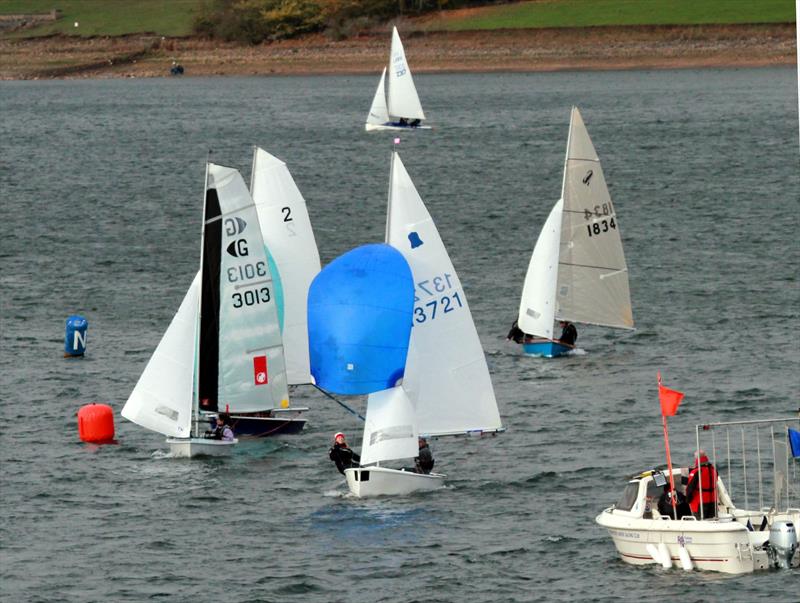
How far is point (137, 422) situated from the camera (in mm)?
42438

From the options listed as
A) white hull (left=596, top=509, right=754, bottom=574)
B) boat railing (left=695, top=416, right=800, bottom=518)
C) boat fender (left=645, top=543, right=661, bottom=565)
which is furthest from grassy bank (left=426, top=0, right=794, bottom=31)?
boat fender (left=645, top=543, right=661, bottom=565)

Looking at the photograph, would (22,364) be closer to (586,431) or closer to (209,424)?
(209,424)

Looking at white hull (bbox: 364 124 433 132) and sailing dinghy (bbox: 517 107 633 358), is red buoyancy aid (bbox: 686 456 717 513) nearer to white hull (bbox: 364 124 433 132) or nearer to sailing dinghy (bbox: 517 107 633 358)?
sailing dinghy (bbox: 517 107 633 358)

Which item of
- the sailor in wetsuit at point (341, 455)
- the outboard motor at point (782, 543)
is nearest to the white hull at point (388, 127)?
the sailor in wetsuit at point (341, 455)

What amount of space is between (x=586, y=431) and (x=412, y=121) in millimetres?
94598

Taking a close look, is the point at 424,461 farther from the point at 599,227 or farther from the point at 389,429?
the point at 599,227

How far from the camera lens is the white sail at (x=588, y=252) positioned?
2180 inches

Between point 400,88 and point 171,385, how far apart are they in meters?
88.3

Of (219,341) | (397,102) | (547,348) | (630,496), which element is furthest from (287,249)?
(397,102)

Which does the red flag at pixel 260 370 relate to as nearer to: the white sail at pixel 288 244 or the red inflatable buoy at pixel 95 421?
the white sail at pixel 288 244

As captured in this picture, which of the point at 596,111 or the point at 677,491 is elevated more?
the point at 596,111

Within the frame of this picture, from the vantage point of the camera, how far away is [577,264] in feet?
182

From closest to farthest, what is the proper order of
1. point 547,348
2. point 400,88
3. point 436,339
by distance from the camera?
point 436,339, point 547,348, point 400,88

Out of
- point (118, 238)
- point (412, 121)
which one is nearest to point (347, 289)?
point (118, 238)
